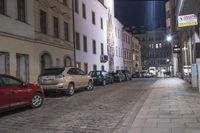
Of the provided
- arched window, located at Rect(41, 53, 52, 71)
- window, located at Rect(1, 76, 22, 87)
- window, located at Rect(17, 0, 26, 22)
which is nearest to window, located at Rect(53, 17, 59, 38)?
arched window, located at Rect(41, 53, 52, 71)

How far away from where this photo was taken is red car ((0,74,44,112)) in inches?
473

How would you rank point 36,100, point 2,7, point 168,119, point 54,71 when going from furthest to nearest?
point 2,7
point 54,71
point 36,100
point 168,119

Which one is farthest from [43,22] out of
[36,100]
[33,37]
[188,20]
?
[36,100]

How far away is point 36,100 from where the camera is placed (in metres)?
14.2

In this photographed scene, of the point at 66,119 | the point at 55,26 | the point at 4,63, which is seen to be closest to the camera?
the point at 66,119

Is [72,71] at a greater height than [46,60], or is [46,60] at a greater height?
[46,60]

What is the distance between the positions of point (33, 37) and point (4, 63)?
176 inches

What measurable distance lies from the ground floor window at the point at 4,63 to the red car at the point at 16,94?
22.9ft

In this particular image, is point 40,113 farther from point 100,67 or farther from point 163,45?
point 163,45

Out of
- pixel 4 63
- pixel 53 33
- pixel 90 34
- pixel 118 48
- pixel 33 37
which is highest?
pixel 90 34

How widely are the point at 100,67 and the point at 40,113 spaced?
108 feet

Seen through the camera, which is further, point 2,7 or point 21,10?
point 21,10

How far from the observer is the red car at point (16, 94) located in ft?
39.4

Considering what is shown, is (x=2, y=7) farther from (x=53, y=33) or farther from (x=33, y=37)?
(x=53, y=33)
